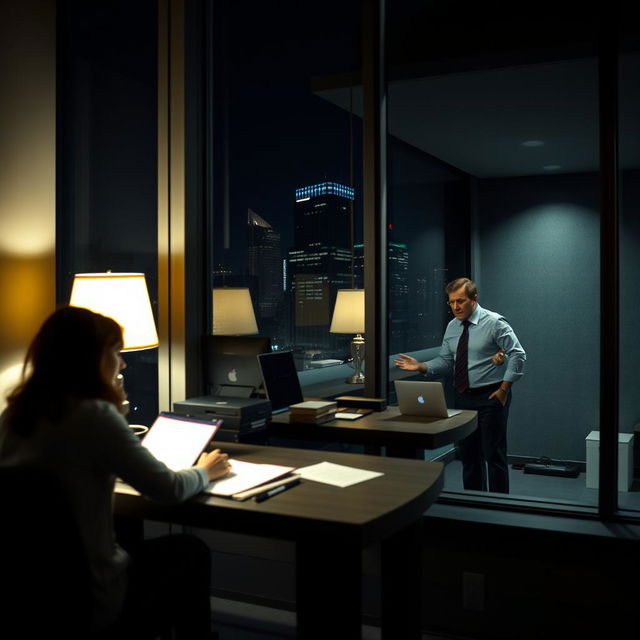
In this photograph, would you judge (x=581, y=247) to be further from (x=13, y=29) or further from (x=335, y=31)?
(x=13, y=29)

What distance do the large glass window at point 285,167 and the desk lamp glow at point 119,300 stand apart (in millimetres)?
734

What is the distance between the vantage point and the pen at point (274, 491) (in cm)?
183

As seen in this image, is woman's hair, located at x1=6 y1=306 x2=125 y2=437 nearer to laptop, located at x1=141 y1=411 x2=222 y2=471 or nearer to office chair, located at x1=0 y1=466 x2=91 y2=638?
office chair, located at x1=0 y1=466 x2=91 y2=638

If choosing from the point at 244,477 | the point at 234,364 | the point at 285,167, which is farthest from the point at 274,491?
the point at 285,167

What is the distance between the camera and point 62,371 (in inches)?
64.3

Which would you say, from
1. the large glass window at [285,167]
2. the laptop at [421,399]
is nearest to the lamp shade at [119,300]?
the large glass window at [285,167]

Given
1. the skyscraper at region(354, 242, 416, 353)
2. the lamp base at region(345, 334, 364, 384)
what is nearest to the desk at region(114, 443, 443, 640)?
the lamp base at region(345, 334, 364, 384)

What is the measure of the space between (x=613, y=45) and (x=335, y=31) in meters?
1.25

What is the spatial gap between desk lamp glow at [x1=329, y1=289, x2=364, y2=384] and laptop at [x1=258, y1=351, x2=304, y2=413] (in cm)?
50

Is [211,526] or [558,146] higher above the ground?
[558,146]

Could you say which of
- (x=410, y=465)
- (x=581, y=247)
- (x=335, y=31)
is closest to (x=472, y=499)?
(x=410, y=465)

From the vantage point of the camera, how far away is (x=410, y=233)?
431 centimetres

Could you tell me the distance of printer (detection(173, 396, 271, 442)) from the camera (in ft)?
7.99

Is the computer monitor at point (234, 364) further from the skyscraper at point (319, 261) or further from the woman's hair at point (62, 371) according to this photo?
the woman's hair at point (62, 371)
